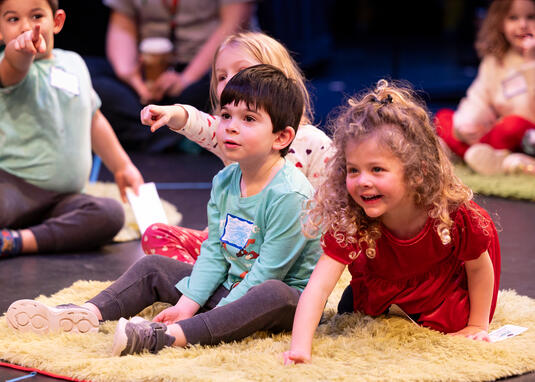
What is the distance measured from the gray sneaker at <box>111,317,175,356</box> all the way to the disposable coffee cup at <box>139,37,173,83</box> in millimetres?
2598

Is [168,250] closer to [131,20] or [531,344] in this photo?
[531,344]

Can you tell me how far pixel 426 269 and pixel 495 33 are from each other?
85.6 inches

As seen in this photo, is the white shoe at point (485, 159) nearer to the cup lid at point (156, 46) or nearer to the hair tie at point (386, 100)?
the cup lid at point (156, 46)

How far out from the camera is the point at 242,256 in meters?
1.60

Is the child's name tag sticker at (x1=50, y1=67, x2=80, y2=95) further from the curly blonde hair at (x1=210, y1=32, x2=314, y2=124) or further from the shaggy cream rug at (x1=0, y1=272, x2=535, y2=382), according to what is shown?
the shaggy cream rug at (x1=0, y1=272, x2=535, y2=382)

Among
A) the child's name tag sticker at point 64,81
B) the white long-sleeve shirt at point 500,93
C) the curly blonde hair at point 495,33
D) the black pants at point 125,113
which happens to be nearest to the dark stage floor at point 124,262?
the child's name tag sticker at point 64,81

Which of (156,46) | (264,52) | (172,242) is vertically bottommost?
(172,242)

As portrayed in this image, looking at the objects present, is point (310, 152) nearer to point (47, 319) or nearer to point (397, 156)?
point (397, 156)

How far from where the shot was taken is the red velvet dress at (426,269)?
1.45 meters

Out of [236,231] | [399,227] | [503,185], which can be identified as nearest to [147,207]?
[236,231]

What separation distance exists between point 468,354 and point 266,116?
566 mm

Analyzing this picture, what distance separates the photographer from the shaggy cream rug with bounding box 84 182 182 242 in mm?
2410

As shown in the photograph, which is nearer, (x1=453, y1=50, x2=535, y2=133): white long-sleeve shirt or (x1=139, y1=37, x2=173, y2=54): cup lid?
(x1=453, y1=50, x2=535, y2=133): white long-sleeve shirt

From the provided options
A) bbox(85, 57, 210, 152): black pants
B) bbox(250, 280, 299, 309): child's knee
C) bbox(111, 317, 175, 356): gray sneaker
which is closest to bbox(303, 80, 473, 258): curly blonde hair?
bbox(250, 280, 299, 309): child's knee
